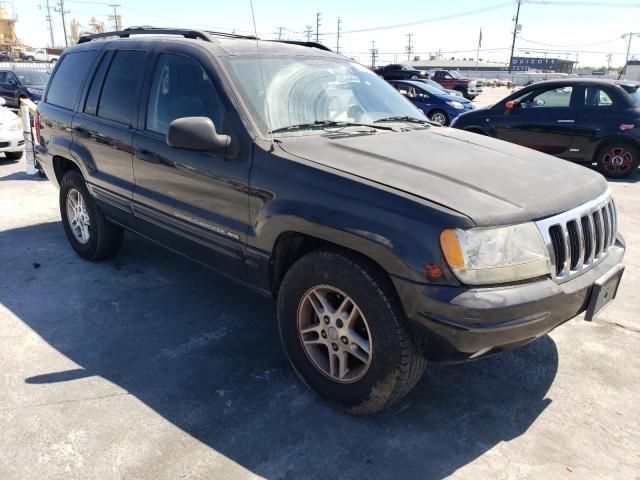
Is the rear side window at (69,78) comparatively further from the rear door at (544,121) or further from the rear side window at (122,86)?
the rear door at (544,121)

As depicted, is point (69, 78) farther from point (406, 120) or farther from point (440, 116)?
point (440, 116)

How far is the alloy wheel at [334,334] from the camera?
2.72m

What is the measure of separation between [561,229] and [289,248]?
4.55 feet

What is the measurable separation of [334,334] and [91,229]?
115 inches

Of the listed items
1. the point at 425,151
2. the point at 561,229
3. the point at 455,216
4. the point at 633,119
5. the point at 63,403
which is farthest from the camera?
the point at 633,119

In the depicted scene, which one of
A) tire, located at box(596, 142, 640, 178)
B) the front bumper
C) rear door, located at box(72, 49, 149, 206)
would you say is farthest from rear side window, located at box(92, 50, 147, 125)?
tire, located at box(596, 142, 640, 178)

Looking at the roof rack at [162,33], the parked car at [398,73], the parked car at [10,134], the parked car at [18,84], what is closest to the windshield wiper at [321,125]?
the roof rack at [162,33]

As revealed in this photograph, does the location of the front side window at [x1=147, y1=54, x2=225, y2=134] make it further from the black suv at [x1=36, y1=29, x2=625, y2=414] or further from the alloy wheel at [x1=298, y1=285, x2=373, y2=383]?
the alloy wheel at [x1=298, y1=285, x2=373, y2=383]

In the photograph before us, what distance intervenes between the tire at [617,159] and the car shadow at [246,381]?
6651mm

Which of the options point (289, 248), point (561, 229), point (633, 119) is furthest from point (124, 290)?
point (633, 119)

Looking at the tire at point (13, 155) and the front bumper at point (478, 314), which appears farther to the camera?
the tire at point (13, 155)

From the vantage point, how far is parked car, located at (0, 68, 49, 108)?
54.9ft

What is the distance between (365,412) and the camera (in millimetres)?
2773

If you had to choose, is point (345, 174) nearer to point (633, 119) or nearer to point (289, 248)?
point (289, 248)
